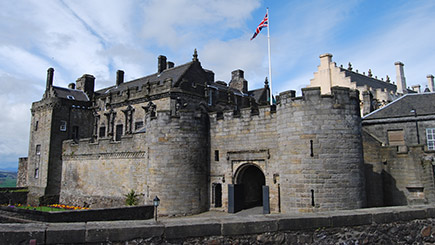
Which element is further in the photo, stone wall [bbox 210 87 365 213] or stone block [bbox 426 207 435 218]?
stone wall [bbox 210 87 365 213]

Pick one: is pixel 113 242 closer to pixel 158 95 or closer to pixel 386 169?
pixel 386 169

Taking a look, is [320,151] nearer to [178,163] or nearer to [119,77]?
[178,163]

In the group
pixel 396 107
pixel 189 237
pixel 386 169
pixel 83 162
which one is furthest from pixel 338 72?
pixel 189 237

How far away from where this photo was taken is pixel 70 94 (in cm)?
3572

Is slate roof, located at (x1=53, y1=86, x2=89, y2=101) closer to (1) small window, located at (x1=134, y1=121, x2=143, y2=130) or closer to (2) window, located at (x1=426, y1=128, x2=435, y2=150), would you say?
(1) small window, located at (x1=134, y1=121, x2=143, y2=130)

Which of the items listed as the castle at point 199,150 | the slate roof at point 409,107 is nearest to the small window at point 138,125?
the castle at point 199,150

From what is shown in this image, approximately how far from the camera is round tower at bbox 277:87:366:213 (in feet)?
45.3

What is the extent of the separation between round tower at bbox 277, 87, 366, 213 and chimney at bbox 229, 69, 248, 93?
80.0 ft

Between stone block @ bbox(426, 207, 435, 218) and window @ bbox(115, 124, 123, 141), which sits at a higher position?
window @ bbox(115, 124, 123, 141)

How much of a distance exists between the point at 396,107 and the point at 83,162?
25.1m

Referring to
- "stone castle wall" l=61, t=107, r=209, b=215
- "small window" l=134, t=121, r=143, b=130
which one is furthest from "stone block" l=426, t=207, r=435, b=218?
"small window" l=134, t=121, r=143, b=130

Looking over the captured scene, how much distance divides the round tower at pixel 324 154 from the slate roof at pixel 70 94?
27457mm

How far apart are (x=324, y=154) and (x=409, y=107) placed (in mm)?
11381

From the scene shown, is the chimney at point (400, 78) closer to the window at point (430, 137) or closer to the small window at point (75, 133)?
the window at point (430, 137)
